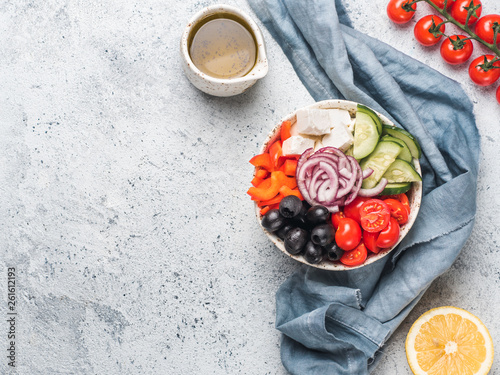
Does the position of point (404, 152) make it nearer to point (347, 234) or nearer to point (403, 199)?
point (403, 199)

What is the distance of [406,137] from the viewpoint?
162cm

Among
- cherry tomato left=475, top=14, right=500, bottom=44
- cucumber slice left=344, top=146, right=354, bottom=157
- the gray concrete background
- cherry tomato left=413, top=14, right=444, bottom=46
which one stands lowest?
the gray concrete background

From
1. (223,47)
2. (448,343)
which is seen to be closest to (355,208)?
(448,343)

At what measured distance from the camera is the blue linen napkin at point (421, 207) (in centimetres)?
173

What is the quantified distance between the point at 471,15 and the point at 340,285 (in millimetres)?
1106

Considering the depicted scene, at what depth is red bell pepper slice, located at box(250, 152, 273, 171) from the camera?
1.63 m

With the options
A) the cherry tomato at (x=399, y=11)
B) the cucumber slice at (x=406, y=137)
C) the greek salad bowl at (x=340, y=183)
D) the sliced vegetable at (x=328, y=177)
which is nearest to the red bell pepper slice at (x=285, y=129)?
the greek salad bowl at (x=340, y=183)

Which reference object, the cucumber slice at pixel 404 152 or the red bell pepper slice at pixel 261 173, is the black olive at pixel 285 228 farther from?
the cucumber slice at pixel 404 152

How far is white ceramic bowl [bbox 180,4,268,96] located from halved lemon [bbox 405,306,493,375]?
41.4 inches

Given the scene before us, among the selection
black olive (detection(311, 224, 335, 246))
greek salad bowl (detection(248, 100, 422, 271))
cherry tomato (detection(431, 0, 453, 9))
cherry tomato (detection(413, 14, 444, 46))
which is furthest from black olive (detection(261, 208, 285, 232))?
cherry tomato (detection(431, 0, 453, 9))

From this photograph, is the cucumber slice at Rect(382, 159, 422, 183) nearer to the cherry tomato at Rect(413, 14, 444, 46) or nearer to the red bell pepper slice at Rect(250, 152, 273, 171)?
the red bell pepper slice at Rect(250, 152, 273, 171)

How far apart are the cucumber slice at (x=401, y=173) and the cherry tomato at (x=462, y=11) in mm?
655

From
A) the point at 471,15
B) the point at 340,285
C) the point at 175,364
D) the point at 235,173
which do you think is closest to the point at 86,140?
the point at 235,173

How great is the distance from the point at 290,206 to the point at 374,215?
27cm
